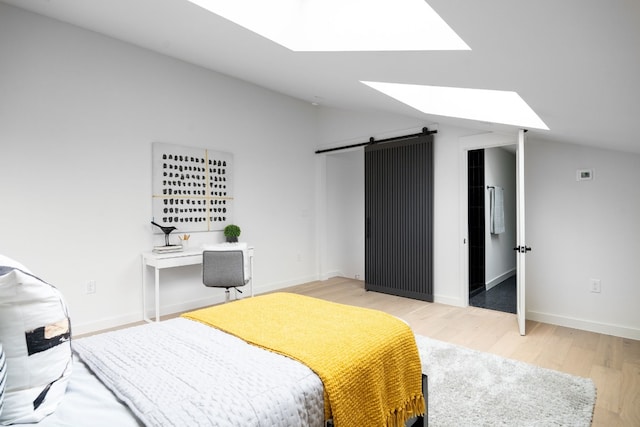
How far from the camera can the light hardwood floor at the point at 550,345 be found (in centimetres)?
216

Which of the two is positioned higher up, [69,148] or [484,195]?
[69,148]

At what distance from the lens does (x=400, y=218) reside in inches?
185

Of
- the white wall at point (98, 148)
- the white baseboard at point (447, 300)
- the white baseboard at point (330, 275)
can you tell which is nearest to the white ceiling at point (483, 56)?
the white wall at point (98, 148)

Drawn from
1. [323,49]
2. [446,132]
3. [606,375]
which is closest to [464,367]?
[606,375]

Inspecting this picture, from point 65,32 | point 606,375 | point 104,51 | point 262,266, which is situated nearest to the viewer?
point 606,375

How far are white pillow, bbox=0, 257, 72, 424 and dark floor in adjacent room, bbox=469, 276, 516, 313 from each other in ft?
13.8

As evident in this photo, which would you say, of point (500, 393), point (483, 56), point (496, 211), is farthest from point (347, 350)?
point (496, 211)

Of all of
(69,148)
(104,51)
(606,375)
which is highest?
(104,51)

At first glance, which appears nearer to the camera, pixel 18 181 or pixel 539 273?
pixel 18 181

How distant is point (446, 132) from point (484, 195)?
1.26 meters

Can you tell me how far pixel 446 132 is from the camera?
169 inches

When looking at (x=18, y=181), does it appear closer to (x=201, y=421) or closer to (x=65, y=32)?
(x=65, y=32)

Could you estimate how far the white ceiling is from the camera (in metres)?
1.29

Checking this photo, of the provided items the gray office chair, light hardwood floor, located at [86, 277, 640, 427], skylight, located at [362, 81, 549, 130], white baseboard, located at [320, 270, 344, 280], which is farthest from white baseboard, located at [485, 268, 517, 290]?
the gray office chair
